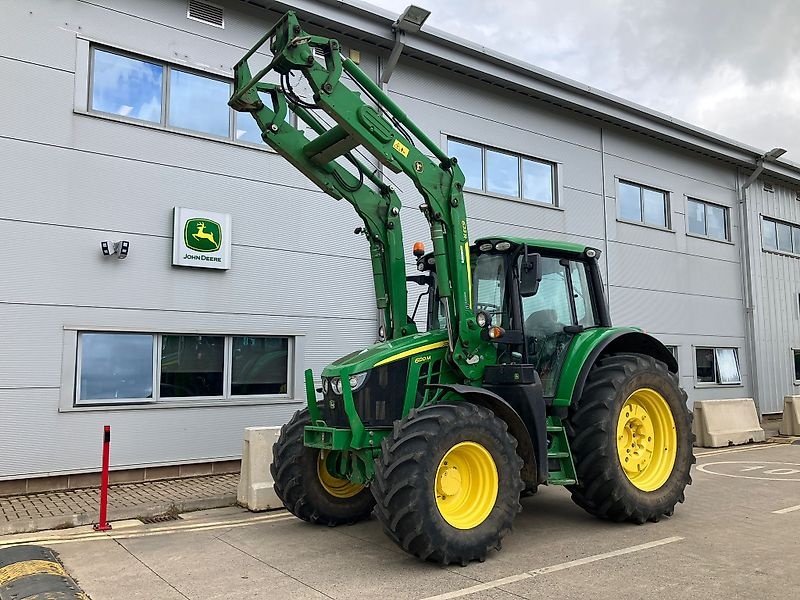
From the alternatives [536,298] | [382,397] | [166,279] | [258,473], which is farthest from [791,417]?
[166,279]

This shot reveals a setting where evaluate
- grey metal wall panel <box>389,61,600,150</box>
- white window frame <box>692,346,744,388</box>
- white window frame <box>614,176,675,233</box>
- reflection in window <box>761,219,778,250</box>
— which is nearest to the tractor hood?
grey metal wall panel <box>389,61,600,150</box>

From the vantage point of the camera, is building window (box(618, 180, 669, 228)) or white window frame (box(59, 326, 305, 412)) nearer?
white window frame (box(59, 326, 305, 412))

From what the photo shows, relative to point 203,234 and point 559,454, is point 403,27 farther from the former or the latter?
point 559,454

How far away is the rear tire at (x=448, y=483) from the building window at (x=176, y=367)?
5083 millimetres

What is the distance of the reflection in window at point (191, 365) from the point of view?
30.3 feet

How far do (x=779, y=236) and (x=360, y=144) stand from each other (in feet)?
56.0

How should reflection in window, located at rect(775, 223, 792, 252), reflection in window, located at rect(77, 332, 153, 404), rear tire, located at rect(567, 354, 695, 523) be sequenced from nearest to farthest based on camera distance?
rear tire, located at rect(567, 354, 695, 523), reflection in window, located at rect(77, 332, 153, 404), reflection in window, located at rect(775, 223, 792, 252)

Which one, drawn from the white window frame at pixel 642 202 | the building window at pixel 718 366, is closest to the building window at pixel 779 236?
the building window at pixel 718 366

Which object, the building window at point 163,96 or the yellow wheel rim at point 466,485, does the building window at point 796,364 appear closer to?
the building window at point 163,96

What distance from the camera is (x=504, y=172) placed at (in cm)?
1320

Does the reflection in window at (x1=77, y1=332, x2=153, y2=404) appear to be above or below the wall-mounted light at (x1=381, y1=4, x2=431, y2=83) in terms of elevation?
below

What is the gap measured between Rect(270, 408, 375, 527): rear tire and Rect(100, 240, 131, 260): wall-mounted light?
12.6ft

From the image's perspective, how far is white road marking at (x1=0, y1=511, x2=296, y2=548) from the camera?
247 inches

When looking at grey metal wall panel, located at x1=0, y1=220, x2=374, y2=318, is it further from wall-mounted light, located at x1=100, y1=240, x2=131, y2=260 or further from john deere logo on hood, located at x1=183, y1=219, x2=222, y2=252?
john deere logo on hood, located at x1=183, y1=219, x2=222, y2=252
